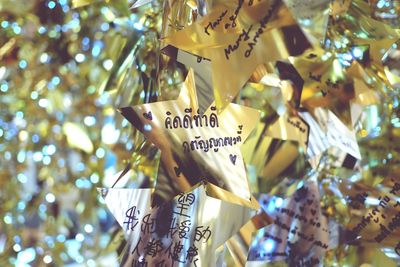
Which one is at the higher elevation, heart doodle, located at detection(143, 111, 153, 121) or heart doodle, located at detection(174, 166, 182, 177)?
heart doodle, located at detection(143, 111, 153, 121)

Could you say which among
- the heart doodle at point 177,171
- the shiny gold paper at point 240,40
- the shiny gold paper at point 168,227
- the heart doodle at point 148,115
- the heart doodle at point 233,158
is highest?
the shiny gold paper at point 240,40

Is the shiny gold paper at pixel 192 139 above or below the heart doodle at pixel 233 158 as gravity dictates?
above

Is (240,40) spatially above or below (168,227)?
above

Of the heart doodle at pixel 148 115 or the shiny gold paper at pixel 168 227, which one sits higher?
the heart doodle at pixel 148 115

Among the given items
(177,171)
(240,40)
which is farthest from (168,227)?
(240,40)

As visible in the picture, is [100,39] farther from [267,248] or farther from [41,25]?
[267,248]

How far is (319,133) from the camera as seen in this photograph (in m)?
0.51

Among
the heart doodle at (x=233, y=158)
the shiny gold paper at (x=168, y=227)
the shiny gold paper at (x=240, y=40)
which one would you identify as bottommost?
the shiny gold paper at (x=168, y=227)

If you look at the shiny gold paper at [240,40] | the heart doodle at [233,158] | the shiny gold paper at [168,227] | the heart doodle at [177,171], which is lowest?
the shiny gold paper at [168,227]

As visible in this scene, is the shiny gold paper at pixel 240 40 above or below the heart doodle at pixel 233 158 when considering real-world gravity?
→ above

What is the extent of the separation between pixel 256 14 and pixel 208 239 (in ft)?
0.61

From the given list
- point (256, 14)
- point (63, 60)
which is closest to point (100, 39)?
point (63, 60)

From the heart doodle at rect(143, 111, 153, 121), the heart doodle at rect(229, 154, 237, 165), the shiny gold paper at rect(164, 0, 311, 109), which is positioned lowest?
the heart doodle at rect(229, 154, 237, 165)

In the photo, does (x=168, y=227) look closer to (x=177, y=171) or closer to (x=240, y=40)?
(x=177, y=171)
